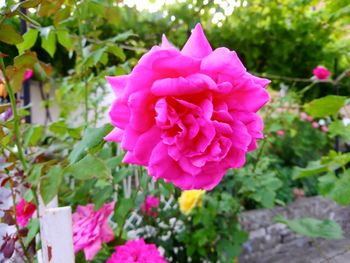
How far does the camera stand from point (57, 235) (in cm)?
65

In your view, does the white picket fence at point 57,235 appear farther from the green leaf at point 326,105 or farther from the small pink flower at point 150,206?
the small pink flower at point 150,206

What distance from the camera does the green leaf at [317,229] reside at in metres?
1.04

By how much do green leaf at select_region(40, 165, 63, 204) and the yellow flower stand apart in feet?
3.14

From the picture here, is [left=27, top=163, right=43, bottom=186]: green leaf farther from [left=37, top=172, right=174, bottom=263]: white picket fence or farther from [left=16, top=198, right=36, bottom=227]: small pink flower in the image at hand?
[left=16, top=198, right=36, bottom=227]: small pink flower

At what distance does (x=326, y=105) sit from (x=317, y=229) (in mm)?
370

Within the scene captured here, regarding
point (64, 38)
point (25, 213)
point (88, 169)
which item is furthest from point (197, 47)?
point (64, 38)

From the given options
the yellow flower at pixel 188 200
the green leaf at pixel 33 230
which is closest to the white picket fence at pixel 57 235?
the green leaf at pixel 33 230

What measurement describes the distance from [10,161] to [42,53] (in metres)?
2.77

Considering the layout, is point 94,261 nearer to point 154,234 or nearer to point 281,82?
point 154,234

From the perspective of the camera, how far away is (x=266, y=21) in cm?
254

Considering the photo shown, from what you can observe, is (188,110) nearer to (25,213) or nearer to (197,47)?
(197,47)

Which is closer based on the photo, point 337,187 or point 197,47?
point 197,47

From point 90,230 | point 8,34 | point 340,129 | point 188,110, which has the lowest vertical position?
point 90,230

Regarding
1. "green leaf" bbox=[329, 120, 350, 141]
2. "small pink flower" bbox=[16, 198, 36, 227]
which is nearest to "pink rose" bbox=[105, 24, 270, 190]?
"small pink flower" bbox=[16, 198, 36, 227]
